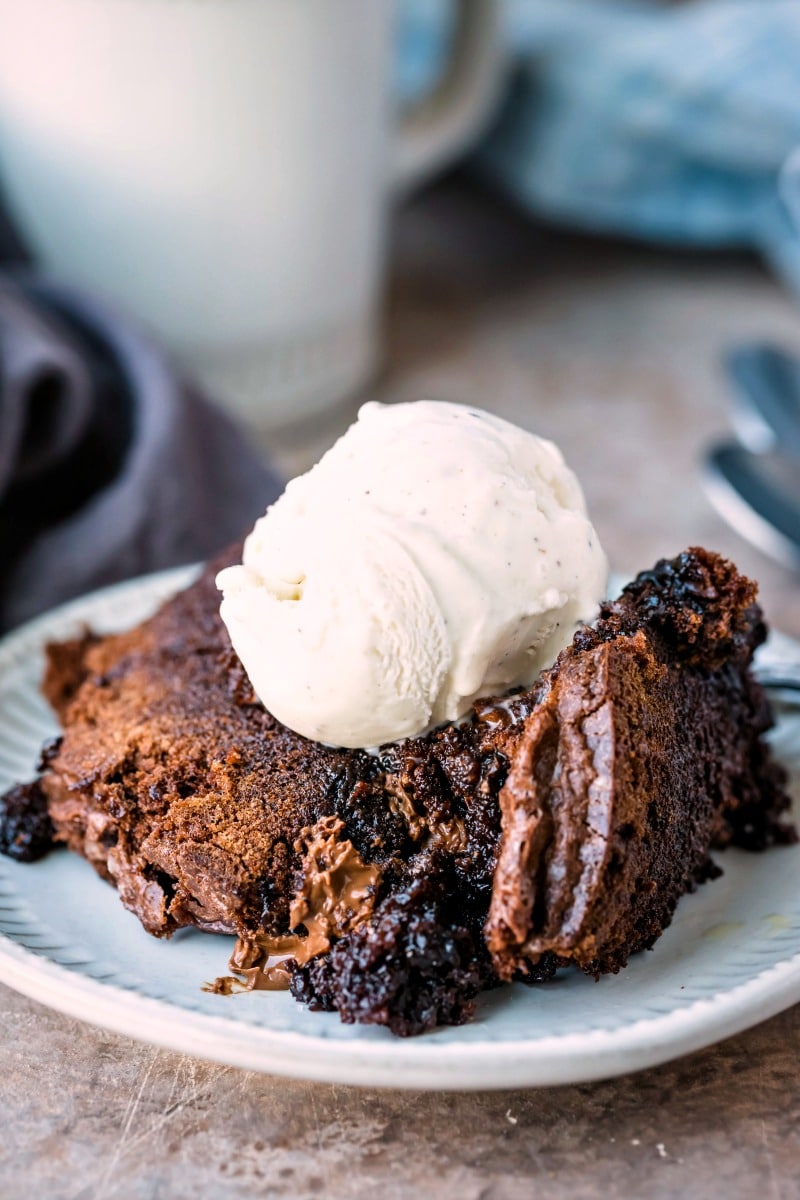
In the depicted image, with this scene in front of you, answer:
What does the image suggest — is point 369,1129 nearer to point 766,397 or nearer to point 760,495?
point 760,495

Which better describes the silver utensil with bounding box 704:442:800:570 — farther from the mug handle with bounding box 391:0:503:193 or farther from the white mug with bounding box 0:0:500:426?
the mug handle with bounding box 391:0:503:193

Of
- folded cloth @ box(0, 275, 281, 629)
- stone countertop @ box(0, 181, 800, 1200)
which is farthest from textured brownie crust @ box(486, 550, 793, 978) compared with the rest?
folded cloth @ box(0, 275, 281, 629)

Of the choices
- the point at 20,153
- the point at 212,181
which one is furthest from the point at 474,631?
the point at 20,153

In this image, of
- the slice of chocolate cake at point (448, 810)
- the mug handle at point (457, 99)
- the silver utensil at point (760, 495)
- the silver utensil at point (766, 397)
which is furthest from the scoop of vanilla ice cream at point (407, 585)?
the mug handle at point (457, 99)

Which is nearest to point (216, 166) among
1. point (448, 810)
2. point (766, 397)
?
point (766, 397)

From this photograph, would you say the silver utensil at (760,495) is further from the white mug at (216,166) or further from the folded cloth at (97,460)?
the white mug at (216,166)
